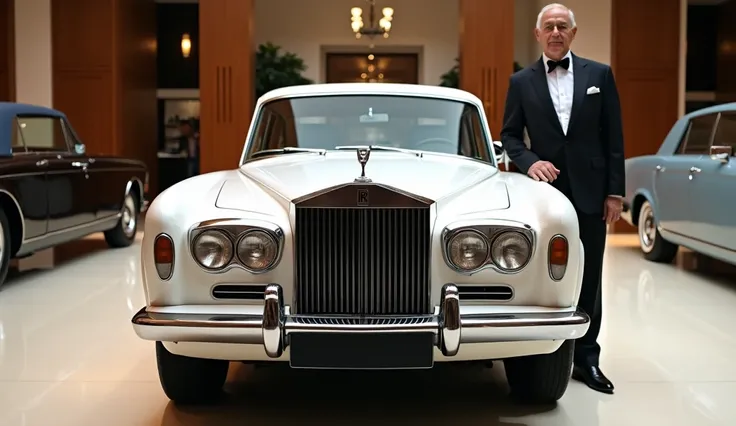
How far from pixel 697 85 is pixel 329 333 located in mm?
15141

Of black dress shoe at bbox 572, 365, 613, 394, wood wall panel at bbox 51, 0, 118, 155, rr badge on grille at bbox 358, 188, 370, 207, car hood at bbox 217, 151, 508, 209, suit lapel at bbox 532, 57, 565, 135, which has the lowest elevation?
black dress shoe at bbox 572, 365, 613, 394

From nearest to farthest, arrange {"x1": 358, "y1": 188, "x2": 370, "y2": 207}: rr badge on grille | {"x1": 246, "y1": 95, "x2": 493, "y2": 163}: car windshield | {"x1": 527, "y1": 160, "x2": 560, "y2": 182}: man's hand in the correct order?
1. {"x1": 358, "y1": 188, "x2": 370, "y2": 207}: rr badge on grille
2. {"x1": 527, "y1": 160, "x2": 560, "y2": 182}: man's hand
3. {"x1": 246, "y1": 95, "x2": 493, "y2": 163}: car windshield

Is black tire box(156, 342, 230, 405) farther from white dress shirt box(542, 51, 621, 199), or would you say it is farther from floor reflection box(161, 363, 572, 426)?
white dress shirt box(542, 51, 621, 199)

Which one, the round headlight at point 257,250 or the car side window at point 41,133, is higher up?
the car side window at point 41,133

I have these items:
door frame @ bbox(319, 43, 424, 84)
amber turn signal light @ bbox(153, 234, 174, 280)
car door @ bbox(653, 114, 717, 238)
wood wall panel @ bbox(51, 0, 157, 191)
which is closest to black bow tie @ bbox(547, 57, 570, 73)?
amber turn signal light @ bbox(153, 234, 174, 280)

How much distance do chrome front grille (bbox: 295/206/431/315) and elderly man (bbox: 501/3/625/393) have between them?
3.55ft

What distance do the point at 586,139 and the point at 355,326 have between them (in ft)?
5.63

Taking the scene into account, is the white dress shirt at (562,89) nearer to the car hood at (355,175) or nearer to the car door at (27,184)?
the car hood at (355,175)

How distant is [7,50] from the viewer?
40.6ft

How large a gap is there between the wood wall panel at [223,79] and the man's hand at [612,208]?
731cm

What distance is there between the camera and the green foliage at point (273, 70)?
12.9 meters

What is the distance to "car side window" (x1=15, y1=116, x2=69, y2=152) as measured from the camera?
6742 millimetres

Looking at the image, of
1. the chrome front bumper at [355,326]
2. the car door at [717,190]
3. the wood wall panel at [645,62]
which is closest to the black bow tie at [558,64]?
the chrome front bumper at [355,326]

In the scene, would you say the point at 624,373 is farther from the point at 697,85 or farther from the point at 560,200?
the point at 697,85
